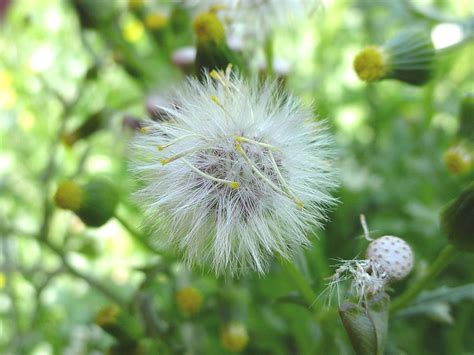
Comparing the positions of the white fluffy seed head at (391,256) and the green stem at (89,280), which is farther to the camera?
the green stem at (89,280)

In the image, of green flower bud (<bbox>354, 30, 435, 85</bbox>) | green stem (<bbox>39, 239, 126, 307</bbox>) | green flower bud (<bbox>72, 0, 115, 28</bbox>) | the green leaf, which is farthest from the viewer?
green flower bud (<bbox>72, 0, 115, 28</bbox>)

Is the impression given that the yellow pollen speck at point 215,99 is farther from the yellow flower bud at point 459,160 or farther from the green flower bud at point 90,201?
the yellow flower bud at point 459,160

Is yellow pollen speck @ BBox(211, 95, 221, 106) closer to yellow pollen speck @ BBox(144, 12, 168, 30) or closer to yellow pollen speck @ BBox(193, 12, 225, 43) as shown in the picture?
yellow pollen speck @ BBox(193, 12, 225, 43)

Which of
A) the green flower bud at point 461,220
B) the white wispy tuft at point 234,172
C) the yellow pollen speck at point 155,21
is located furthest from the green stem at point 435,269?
the yellow pollen speck at point 155,21

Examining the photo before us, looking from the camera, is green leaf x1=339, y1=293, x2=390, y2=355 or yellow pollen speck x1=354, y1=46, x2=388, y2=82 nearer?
green leaf x1=339, y1=293, x2=390, y2=355

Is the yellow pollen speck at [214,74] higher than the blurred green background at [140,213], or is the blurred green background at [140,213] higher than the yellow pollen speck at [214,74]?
the yellow pollen speck at [214,74]

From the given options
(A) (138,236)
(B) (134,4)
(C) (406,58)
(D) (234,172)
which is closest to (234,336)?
(A) (138,236)

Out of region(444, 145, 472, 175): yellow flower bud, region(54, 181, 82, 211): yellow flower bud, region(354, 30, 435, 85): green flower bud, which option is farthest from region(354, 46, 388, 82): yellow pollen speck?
region(54, 181, 82, 211): yellow flower bud
